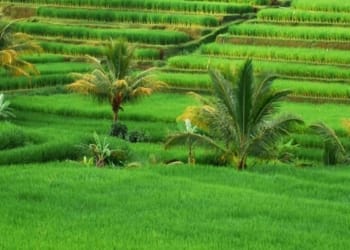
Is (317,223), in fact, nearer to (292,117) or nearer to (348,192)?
(348,192)

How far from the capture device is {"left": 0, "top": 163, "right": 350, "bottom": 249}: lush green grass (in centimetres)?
946

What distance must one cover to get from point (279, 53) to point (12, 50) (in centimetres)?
855

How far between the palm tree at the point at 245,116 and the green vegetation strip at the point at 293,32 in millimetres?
13702

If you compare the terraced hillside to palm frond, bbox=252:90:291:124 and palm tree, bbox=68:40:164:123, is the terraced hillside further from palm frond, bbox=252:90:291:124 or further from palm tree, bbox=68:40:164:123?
palm frond, bbox=252:90:291:124

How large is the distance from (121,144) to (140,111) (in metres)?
5.71

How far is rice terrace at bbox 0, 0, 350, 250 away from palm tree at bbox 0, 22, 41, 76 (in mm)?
51

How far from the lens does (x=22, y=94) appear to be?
25422mm

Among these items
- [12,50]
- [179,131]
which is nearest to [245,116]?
[179,131]

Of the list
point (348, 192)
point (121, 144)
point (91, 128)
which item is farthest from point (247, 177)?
point (91, 128)

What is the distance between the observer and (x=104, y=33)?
32.4 metres

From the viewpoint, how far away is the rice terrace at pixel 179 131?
10.2 metres

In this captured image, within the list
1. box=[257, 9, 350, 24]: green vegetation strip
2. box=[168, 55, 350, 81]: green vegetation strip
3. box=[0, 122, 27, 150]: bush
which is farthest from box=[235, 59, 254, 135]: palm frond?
box=[257, 9, 350, 24]: green vegetation strip

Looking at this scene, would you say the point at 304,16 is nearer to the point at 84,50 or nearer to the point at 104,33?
the point at 104,33

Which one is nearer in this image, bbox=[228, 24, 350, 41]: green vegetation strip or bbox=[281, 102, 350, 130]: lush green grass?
bbox=[281, 102, 350, 130]: lush green grass
